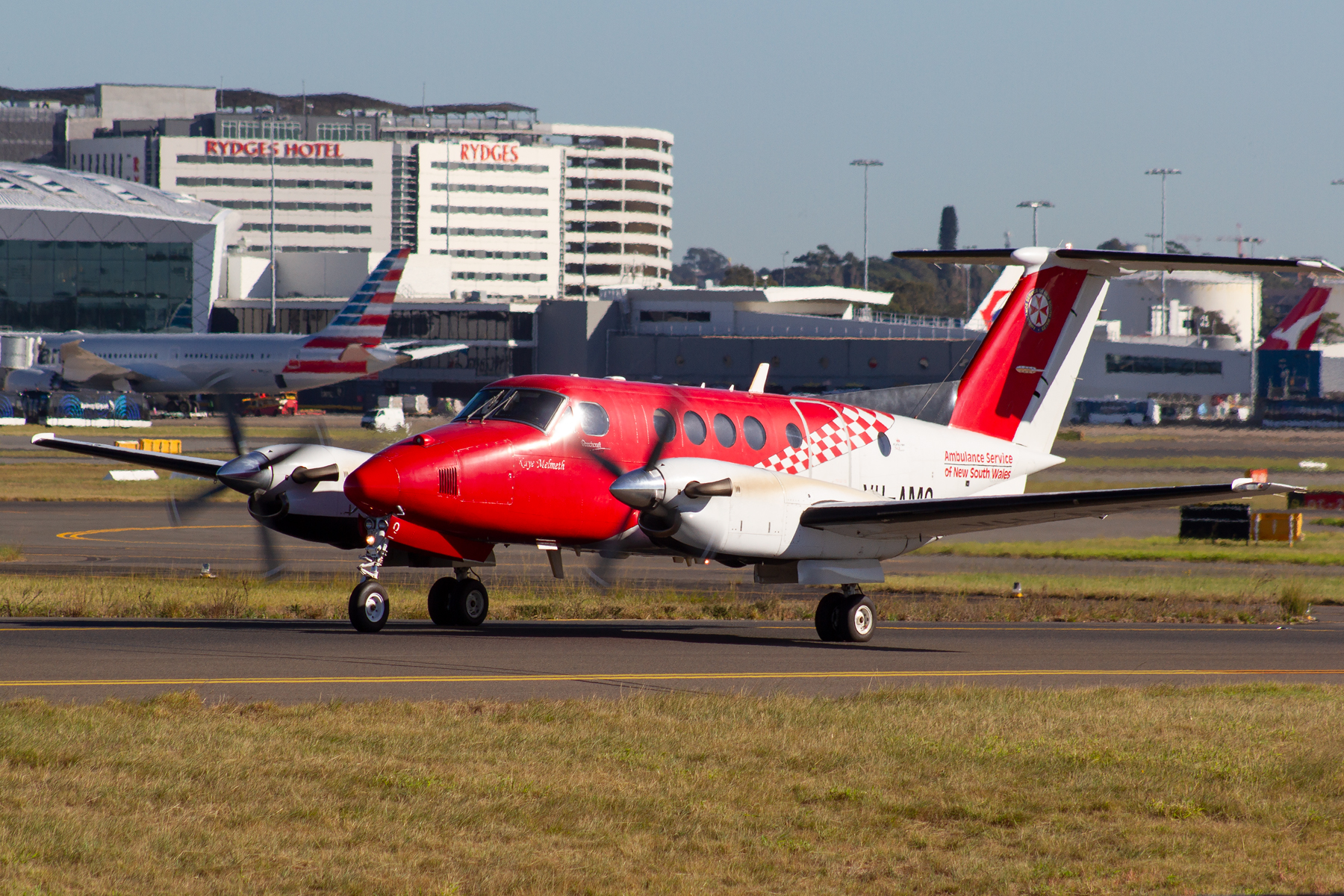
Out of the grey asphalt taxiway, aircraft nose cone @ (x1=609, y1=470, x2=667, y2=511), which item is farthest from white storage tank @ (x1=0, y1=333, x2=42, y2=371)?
aircraft nose cone @ (x1=609, y1=470, x2=667, y2=511)

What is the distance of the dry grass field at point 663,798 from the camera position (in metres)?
8.48

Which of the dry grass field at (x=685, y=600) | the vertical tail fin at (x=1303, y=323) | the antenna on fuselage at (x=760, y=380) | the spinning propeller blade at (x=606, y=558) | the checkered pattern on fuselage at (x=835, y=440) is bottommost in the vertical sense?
the dry grass field at (x=685, y=600)

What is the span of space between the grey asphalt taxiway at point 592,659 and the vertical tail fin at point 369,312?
2749 inches

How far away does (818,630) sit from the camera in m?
21.4

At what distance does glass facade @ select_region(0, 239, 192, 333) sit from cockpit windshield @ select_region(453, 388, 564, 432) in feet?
461

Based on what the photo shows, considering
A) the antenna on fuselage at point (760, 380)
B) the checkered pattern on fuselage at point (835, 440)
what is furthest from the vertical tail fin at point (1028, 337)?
the antenna on fuselage at point (760, 380)

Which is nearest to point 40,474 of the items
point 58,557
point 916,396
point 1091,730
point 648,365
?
point 58,557

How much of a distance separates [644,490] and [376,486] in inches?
135

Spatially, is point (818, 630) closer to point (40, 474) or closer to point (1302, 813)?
point (1302, 813)

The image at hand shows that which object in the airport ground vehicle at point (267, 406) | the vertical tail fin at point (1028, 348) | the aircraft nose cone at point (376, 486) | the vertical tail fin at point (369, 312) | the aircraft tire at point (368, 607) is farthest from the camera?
the airport ground vehicle at point (267, 406)

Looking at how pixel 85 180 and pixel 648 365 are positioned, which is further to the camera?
pixel 85 180

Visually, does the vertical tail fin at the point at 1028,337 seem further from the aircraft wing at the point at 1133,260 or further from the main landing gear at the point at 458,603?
the main landing gear at the point at 458,603

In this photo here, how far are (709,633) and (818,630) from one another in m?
1.83

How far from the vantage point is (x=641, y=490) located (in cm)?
1878
